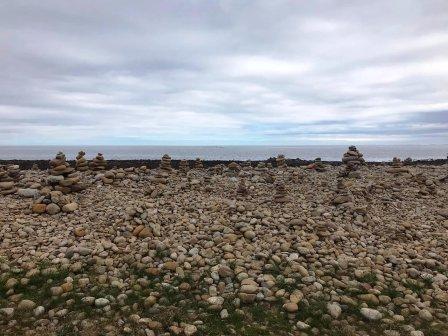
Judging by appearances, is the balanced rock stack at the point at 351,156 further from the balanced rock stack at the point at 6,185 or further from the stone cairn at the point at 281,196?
the balanced rock stack at the point at 6,185

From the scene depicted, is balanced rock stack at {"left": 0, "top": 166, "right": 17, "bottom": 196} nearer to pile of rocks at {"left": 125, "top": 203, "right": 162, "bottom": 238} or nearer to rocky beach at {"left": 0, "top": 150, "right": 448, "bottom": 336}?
rocky beach at {"left": 0, "top": 150, "right": 448, "bottom": 336}

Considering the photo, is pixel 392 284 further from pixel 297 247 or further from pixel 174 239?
pixel 174 239

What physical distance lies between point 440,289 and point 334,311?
3286 millimetres

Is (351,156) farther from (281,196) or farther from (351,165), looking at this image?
(281,196)

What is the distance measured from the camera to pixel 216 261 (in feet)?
34.7

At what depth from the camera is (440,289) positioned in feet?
31.9

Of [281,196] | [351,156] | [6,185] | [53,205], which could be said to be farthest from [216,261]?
[351,156]

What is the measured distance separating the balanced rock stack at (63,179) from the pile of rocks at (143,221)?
Result: 12.8ft

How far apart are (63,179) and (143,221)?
558cm

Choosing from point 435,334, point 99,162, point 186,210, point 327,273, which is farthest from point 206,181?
point 435,334

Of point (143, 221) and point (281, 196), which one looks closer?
point (143, 221)

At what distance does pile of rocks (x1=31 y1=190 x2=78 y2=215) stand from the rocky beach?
5cm

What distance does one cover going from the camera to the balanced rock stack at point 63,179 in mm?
16020

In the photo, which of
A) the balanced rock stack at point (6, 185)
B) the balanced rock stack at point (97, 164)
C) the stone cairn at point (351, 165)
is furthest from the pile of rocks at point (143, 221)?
the stone cairn at point (351, 165)
